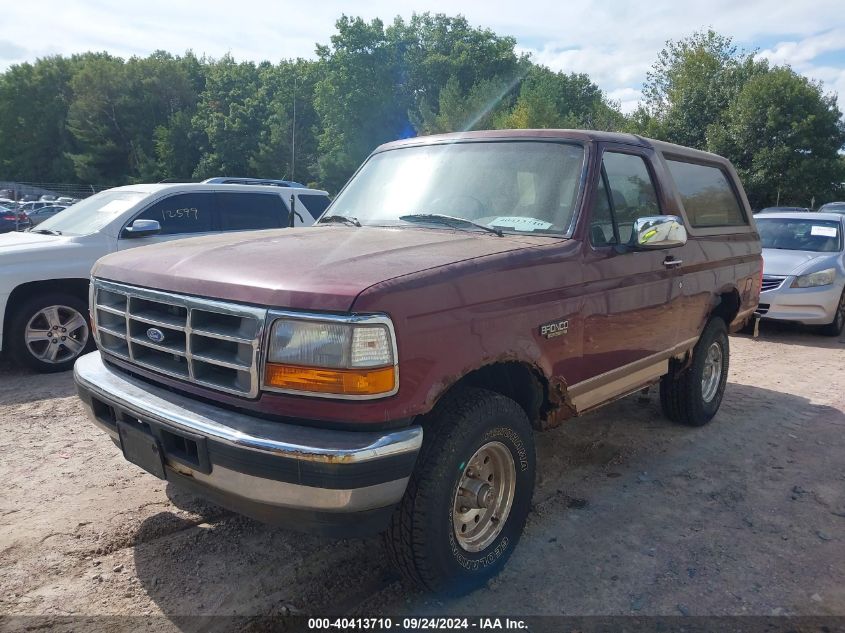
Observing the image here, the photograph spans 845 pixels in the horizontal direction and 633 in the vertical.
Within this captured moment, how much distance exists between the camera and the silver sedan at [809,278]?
843cm

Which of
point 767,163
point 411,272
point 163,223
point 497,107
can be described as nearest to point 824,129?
point 767,163

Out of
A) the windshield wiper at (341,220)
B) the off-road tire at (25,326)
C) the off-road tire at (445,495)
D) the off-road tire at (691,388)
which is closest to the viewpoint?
the off-road tire at (445,495)

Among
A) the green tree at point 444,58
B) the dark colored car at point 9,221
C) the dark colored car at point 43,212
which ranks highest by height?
the green tree at point 444,58

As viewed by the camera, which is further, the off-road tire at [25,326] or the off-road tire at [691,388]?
the off-road tire at [25,326]

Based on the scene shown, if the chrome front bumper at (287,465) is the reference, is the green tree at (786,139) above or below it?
above

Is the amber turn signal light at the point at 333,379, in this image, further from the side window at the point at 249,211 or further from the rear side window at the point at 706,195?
the side window at the point at 249,211

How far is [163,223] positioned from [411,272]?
5.32 meters

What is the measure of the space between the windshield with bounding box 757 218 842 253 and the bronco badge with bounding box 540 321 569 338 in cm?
740

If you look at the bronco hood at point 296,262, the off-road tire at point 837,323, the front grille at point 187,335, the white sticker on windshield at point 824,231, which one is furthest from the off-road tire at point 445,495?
the white sticker on windshield at point 824,231

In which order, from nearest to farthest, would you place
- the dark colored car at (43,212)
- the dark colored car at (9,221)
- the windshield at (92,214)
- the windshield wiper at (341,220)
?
the windshield wiper at (341,220), the windshield at (92,214), the dark colored car at (9,221), the dark colored car at (43,212)

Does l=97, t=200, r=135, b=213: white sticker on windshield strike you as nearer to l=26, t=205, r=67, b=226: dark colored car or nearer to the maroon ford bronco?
the maroon ford bronco

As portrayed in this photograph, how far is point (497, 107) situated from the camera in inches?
1657

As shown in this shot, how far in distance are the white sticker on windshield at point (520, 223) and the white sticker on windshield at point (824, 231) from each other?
7.91 meters

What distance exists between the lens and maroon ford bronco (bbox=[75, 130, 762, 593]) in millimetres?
2309
